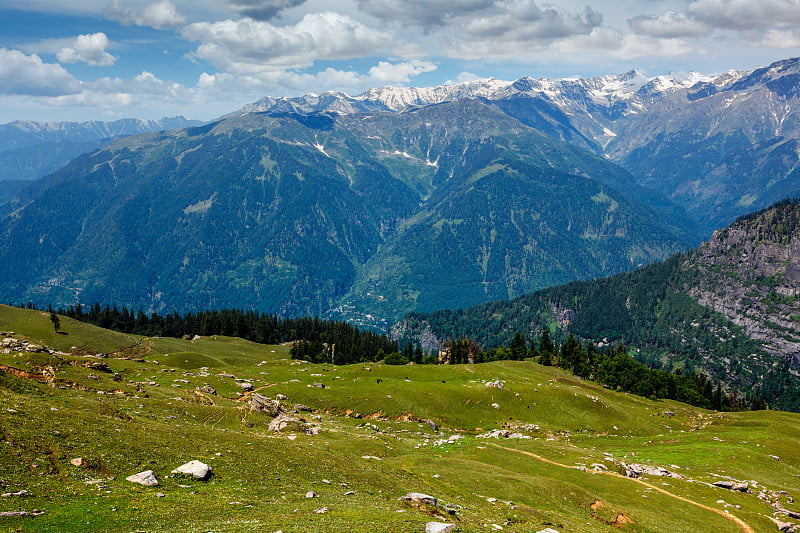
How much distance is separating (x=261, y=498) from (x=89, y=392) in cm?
3578

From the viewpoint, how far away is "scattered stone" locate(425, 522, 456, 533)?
90.3 feet

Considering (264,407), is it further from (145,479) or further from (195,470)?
(145,479)

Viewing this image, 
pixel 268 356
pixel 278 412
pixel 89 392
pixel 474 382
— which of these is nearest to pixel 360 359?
pixel 268 356

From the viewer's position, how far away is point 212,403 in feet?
229

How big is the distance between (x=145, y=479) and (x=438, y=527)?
66.5ft

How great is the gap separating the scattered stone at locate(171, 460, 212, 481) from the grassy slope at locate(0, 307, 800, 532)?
0.85 metres

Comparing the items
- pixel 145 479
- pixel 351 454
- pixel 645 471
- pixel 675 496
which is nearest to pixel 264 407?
pixel 351 454

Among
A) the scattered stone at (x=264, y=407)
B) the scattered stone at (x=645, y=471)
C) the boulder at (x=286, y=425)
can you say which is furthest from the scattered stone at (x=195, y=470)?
the scattered stone at (x=645, y=471)

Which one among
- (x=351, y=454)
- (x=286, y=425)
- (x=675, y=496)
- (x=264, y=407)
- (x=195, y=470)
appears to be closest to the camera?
(x=195, y=470)

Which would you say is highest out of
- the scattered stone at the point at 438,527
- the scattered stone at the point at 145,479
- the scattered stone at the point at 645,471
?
the scattered stone at the point at 145,479

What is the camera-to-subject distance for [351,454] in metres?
53.9

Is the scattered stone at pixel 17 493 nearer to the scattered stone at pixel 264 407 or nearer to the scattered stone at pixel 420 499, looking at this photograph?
the scattered stone at pixel 420 499

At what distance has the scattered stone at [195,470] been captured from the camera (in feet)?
113

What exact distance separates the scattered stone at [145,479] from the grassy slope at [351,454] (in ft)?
1.63
